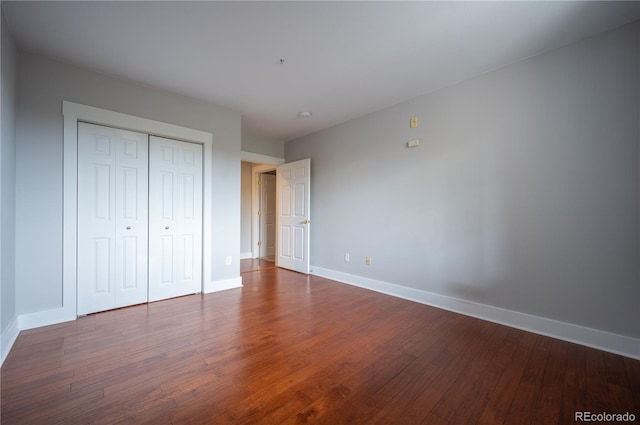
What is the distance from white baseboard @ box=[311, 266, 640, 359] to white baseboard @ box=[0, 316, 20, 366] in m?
3.62

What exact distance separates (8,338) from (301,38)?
11.3 feet

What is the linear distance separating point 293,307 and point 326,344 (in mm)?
891

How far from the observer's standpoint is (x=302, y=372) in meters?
1.75

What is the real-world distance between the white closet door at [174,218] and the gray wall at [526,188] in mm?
2500

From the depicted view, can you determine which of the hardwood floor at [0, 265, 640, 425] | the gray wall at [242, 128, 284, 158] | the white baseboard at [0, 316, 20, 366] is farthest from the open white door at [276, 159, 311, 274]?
the white baseboard at [0, 316, 20, 366]

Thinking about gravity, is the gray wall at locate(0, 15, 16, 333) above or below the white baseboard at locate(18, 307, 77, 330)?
above

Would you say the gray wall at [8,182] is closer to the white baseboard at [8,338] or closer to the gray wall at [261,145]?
the white baseboard at [8,338]

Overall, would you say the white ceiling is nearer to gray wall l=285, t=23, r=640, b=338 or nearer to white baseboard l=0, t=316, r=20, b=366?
gray wall l=285, t=23, r=640, b=338

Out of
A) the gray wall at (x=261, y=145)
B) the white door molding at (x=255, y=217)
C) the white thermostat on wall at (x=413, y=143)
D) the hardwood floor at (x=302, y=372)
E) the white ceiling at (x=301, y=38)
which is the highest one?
the white ceiling at (x=301, y=38)

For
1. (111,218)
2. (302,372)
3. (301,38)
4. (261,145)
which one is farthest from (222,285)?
(301,38)

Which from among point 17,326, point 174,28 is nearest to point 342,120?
point 174,28

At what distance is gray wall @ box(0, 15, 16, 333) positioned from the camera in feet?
6.31

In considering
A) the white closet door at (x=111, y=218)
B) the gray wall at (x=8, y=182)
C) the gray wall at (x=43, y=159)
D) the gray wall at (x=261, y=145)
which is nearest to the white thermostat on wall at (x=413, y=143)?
the gray wall at (x=261, y=145)

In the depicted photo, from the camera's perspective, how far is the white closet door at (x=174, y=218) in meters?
3.09
